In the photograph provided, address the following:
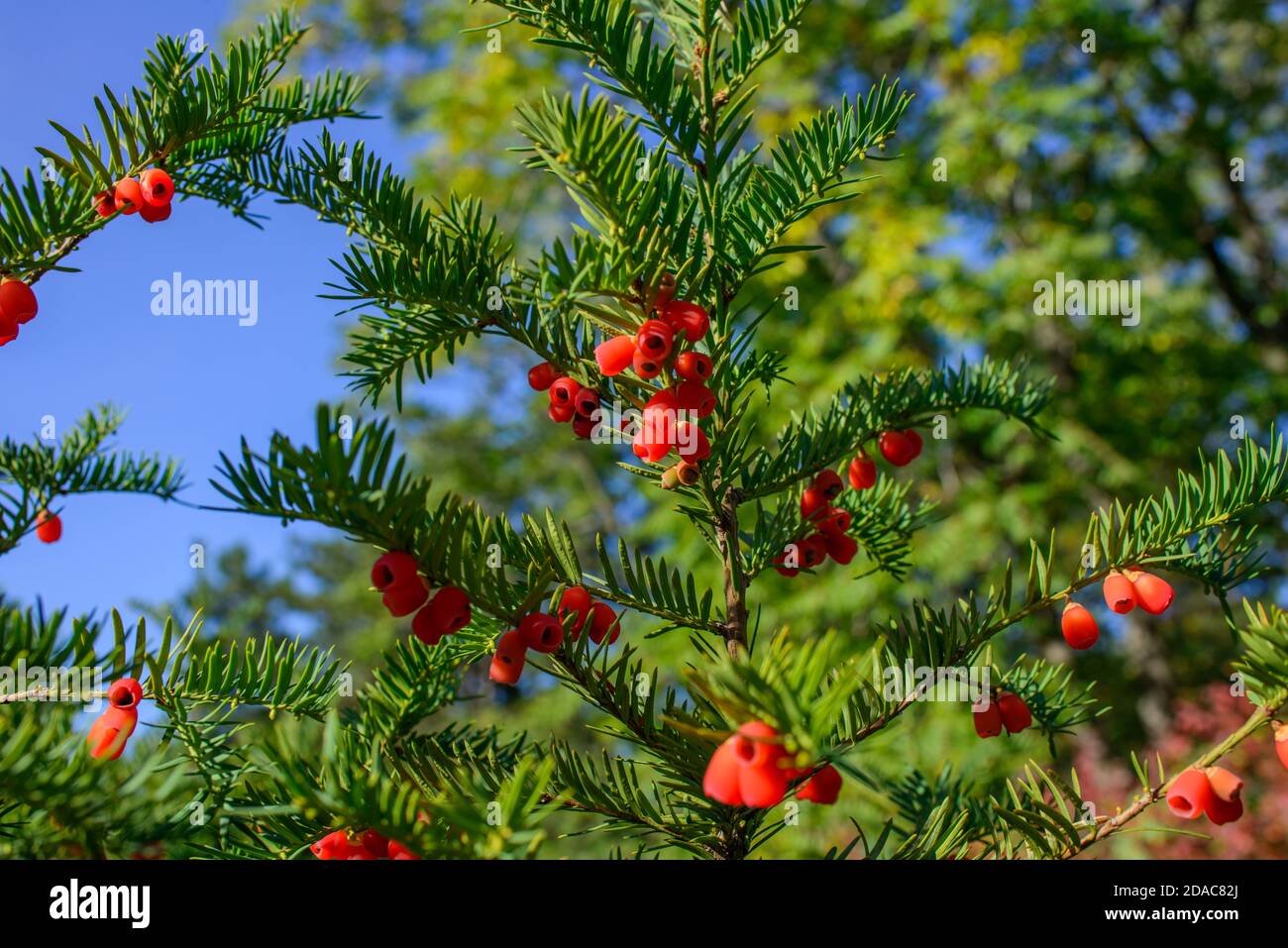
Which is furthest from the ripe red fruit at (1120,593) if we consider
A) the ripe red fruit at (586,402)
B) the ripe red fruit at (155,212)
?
the ripe red fruit at (155,212)

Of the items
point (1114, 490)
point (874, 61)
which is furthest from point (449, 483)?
point (1114, 490)

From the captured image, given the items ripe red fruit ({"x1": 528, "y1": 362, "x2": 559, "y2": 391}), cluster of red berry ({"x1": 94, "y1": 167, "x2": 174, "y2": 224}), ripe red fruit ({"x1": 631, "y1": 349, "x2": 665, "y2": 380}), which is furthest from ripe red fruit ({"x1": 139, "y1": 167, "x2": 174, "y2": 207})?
ripe red fruit ({"x1": 631, "y1": 349, "x2": 665, "y2": 380})

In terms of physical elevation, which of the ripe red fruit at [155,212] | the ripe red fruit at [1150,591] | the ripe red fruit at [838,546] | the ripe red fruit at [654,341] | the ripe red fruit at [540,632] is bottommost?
the ripe red fruit at [540,632]

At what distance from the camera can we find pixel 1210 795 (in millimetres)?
634

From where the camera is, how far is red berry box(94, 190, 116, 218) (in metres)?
0.75

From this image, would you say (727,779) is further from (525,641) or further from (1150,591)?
(1150,591)

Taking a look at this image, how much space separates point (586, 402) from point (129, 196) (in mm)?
451

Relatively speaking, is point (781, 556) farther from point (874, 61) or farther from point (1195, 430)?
point (874, 61)

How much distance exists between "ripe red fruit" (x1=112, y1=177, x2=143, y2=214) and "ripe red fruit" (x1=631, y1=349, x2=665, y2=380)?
18.9 inches

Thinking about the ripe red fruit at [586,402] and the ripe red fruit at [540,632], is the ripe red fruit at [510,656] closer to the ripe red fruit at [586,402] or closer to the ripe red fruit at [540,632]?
the ripe red fruit at [540,632]

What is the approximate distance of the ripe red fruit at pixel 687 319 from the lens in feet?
2.21

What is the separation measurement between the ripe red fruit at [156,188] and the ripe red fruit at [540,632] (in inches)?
20.4

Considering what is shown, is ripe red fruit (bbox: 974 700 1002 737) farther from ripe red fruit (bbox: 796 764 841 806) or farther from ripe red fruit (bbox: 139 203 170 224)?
ripe red fruit (bbox: 139 203 170 224)
